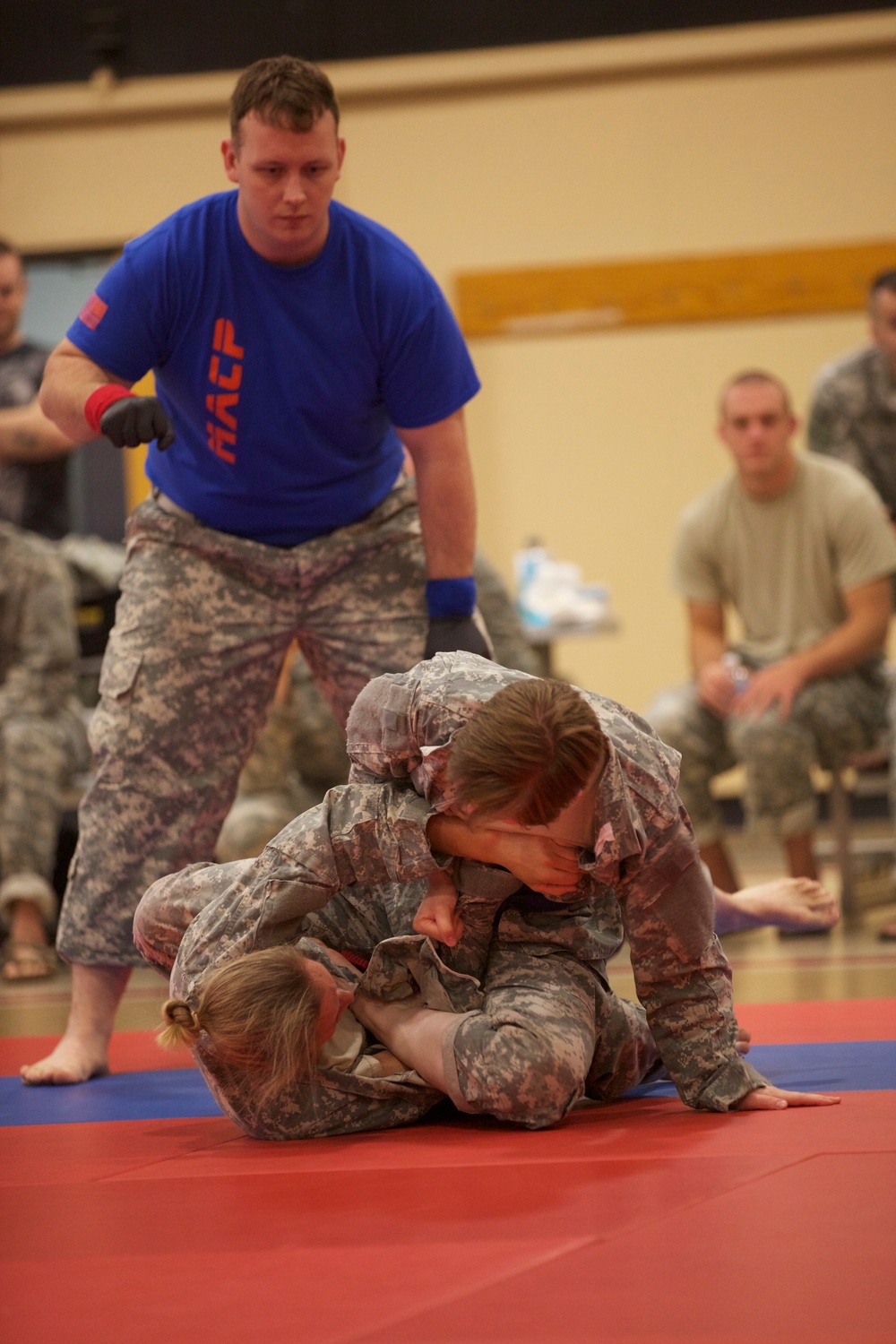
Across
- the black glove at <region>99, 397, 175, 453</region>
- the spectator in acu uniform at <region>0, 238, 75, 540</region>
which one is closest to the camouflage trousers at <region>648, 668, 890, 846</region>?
the spectator in acu uniform at <region>0, 238, 75, 540</region>

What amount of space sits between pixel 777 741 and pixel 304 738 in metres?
1.32

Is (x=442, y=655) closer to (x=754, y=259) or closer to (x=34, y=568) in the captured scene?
(x=34, y=568)

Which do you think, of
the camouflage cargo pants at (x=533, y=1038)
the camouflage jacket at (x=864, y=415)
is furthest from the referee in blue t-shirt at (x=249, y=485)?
the camouflage jacket at (x=864, y=415)

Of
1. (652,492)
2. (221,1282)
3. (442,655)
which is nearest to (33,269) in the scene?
(652,492)

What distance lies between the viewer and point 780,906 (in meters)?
2.47

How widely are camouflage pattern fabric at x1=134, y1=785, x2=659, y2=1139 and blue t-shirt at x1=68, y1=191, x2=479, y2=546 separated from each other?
76 centimetres

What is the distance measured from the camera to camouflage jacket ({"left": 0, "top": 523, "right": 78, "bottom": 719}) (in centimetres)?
466

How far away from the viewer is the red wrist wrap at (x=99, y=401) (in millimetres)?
2500

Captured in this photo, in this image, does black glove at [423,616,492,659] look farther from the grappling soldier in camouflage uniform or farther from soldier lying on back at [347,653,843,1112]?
the grappling soldier in camouflage uniform

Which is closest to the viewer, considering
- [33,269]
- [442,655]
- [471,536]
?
[442,655]

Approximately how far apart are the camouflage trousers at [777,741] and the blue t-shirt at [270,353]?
188 cm

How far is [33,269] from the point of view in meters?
7.95

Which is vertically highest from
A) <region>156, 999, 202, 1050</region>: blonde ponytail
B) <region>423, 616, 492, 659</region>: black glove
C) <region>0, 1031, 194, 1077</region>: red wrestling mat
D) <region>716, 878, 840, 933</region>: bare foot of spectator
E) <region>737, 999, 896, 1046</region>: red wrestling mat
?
<region>423, 616, 492, 659</region>: black glove

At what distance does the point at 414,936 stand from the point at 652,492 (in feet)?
18.7
